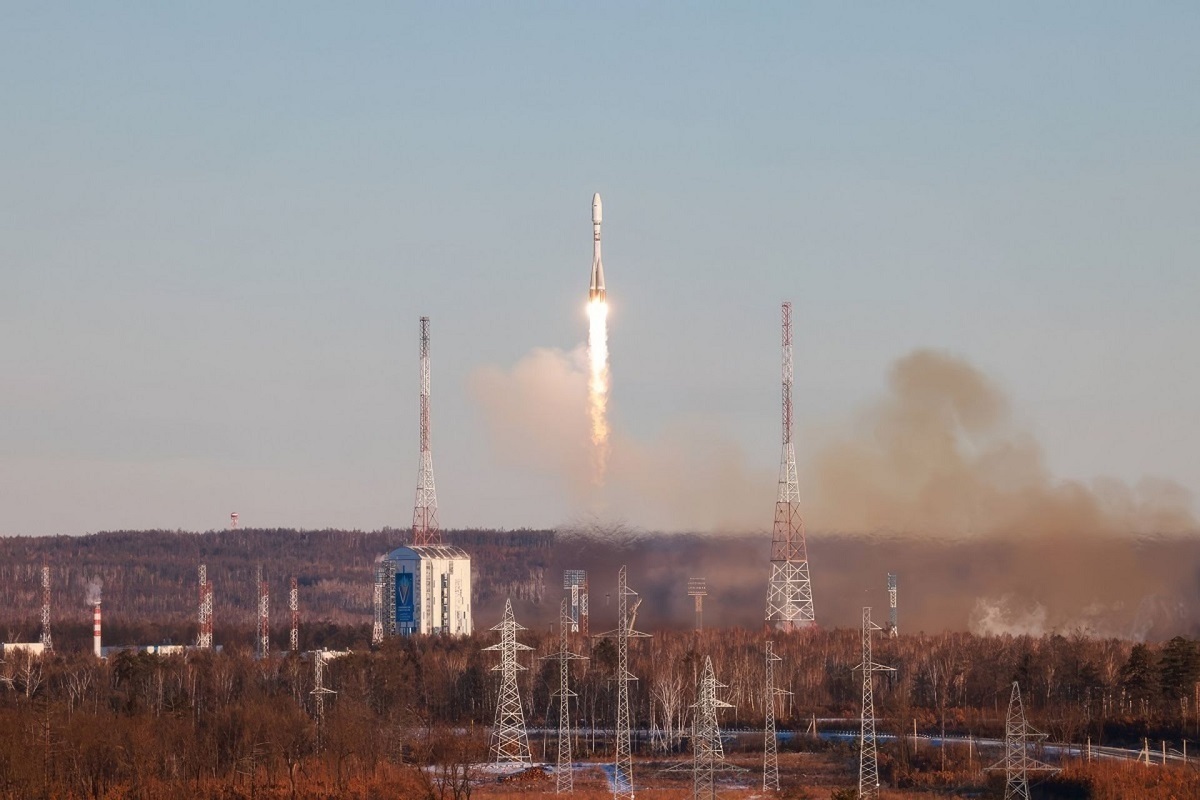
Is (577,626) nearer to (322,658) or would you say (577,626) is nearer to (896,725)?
(322,658)

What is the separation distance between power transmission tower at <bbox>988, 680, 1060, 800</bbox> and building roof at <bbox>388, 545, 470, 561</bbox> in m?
43.7

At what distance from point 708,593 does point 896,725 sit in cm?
2540

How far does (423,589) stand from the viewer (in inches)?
4434

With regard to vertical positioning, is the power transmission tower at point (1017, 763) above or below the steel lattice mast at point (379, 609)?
below

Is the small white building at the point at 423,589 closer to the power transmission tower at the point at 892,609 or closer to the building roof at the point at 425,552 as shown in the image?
the building roof at the point at 425,552

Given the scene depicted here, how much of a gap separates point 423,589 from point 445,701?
16719 mm

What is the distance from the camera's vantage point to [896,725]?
8044cm

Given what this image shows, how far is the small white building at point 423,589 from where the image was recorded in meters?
112

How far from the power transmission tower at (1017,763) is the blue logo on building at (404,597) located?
148ft

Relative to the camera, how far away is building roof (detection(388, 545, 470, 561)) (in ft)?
365

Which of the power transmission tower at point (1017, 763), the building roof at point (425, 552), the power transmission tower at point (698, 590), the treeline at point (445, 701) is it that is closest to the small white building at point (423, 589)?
the building roof at point (425, 552)

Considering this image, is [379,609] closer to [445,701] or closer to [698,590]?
[445,701]

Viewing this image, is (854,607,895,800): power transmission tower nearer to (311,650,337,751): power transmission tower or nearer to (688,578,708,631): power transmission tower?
(311,650,337,751): power transmission tower

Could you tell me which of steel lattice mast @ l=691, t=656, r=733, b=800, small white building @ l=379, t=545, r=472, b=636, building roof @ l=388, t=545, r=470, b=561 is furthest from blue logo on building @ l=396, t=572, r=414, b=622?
steel lattice mast @ l=691, t=656, r=733, b=800
